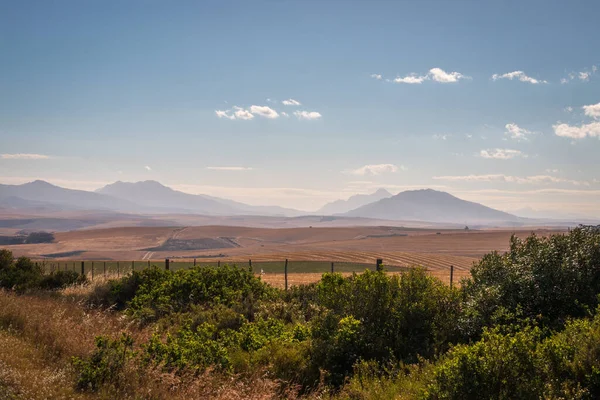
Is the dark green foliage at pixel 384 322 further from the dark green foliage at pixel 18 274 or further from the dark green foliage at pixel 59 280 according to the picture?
the dark green foliage at pixel 59 280

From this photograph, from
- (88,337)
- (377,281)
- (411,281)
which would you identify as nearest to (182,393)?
(88,337)

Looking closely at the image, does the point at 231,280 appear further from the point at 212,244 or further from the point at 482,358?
the point at 212,244

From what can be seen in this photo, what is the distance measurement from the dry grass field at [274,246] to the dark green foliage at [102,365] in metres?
46.0

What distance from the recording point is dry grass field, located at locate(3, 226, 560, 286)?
80.7 m

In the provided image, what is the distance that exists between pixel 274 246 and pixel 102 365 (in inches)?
5092

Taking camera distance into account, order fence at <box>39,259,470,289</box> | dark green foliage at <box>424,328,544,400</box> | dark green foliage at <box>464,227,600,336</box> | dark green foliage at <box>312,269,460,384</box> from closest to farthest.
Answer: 1. dark green foliage at <box>424,328,544,400</box>
2. dark green foliage at <box>464,227,600,336</box>
3. dark green foliage at <box>312,269,460,384</box>
4. fence at <box>39,259,470,289</box>

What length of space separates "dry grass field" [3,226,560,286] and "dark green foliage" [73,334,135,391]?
151 feet

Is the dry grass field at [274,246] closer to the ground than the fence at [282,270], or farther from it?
closer to the ground

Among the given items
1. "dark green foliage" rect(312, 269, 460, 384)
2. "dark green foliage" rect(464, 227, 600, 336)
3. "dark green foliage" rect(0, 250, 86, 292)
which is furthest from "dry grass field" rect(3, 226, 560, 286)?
"dark green foliage" rect(464, 227, 600, 336)

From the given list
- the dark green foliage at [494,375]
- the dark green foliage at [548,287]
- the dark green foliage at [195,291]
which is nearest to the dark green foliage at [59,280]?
the dark green foliage at [195,291]

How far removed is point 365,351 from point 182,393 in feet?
15.5

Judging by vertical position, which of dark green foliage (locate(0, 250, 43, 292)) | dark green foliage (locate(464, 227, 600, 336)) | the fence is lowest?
the fence

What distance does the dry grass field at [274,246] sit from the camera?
80725 millimetres

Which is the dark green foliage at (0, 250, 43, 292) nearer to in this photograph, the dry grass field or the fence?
the fence
